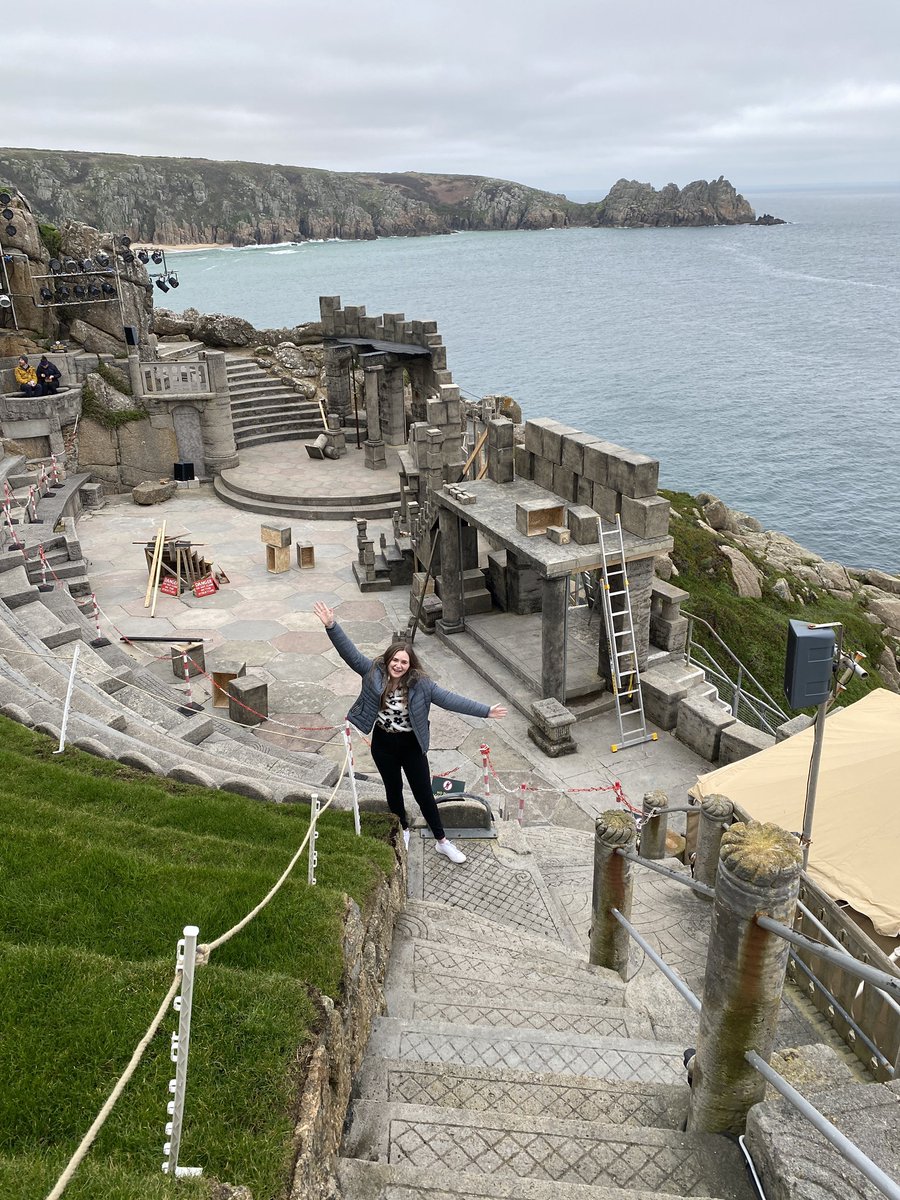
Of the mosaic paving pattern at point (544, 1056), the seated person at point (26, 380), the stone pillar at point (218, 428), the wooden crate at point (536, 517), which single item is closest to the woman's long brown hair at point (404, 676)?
the mosaic paving pattern at point (544, 1056)

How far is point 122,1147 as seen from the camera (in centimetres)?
381

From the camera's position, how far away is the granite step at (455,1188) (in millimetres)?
4250

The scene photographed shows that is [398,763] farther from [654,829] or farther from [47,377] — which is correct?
[47,377]

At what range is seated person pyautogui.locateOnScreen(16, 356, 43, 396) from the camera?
986 inches

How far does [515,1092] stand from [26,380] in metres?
25.5

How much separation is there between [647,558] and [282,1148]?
36.9ft

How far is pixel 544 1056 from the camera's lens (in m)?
5.92

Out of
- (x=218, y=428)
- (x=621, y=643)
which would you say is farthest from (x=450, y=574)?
(x=218, y=428)

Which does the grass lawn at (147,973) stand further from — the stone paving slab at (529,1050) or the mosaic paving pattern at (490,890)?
the mosaic paving pattern at (490,890)

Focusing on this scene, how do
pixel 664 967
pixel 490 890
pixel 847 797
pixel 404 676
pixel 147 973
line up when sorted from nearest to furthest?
1. pixel 147 973
2. pixel 664 967
3. pixel 404 676
4. pixel 490 890
5. pixel 847 797

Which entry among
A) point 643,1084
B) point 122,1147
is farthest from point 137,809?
point 643,1084

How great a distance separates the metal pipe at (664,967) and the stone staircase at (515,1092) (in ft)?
1.60

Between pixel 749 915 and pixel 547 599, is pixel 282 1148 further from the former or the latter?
pixel 547 599

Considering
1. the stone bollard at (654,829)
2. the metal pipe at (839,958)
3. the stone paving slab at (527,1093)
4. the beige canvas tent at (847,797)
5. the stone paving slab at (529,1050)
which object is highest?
the metal pipe at (839,958)
